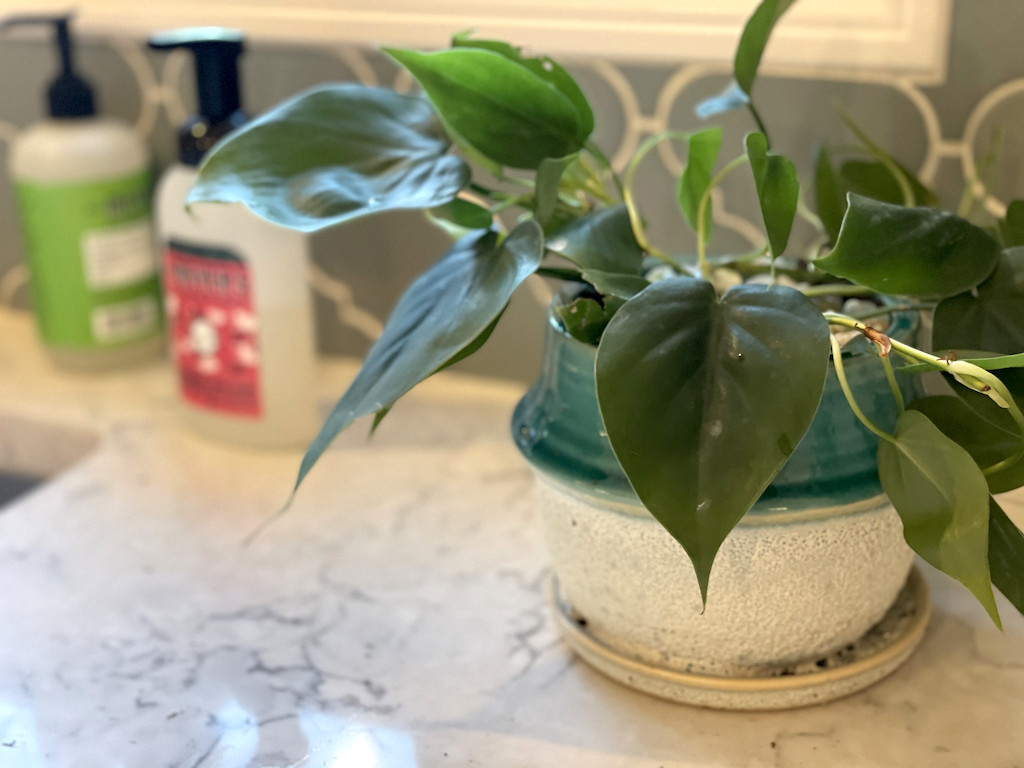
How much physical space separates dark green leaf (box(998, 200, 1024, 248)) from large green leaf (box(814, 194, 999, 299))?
47 millimetres

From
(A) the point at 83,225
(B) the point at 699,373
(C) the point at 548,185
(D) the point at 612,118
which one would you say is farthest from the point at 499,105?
(A) the point at 83,225

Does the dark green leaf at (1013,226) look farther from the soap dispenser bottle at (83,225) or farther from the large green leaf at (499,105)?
the soap dispenser bottle at (83,225)

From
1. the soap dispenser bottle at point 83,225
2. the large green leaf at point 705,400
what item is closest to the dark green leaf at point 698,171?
the large green leaf at point 705,400

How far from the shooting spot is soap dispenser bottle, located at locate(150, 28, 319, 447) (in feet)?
2.16

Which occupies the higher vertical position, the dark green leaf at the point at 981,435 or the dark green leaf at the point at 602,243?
the dark green leaf at the point at 602,243

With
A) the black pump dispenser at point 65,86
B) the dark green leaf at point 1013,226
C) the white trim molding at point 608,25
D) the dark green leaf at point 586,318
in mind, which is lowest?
the dark green leaf at point 586,318

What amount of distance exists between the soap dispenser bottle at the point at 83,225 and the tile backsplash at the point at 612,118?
0.06 metres

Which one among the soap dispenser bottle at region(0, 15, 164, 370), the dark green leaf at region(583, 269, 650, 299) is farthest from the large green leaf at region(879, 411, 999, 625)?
the soap dispenser bottle at region(0, 15, 164, 370)

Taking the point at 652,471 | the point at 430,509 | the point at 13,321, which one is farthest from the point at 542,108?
the point at 13,321

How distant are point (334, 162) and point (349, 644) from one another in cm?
23

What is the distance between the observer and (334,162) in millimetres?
453

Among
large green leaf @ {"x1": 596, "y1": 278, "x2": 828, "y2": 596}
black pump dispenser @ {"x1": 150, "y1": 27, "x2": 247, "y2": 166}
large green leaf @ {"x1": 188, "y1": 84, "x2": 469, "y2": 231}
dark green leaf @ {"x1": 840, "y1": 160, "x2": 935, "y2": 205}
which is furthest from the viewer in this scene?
black pump dispenser @ {"x1": 150, "y1": 27, "x2": 247, "y2": 166}

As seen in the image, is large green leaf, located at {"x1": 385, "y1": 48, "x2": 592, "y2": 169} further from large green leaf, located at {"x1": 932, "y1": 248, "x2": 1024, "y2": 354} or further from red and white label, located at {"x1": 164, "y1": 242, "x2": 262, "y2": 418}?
red and white label, located at {"x1": 164, "y1": 242, "x2": 262, "y2": 418}

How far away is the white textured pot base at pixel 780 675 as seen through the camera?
45 cm
